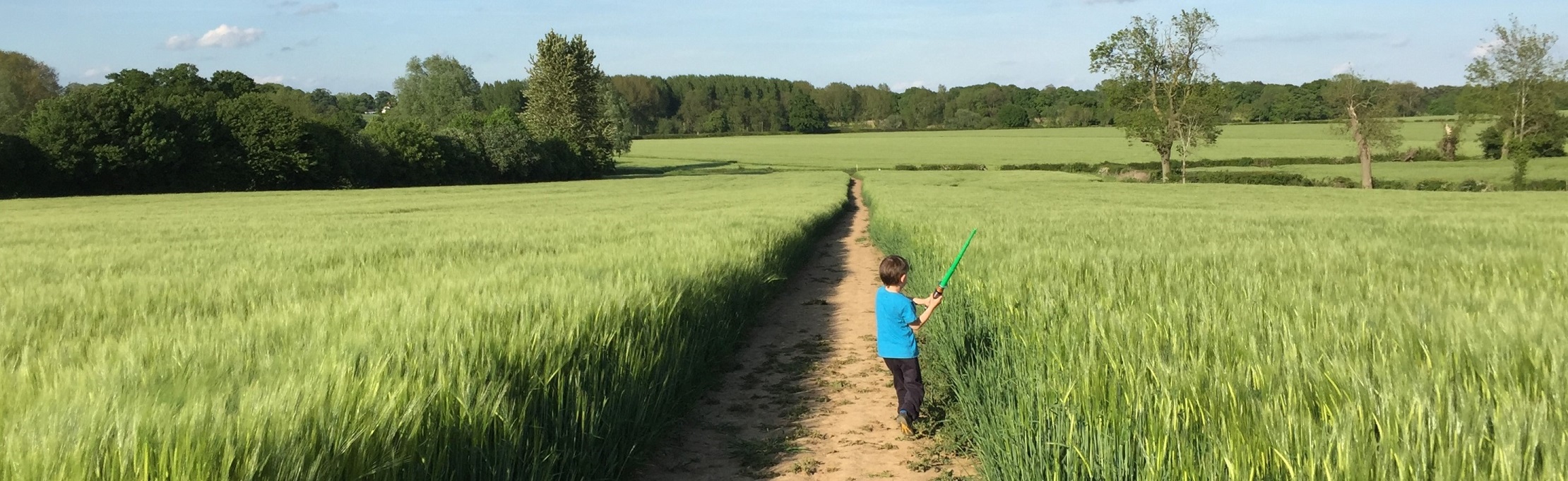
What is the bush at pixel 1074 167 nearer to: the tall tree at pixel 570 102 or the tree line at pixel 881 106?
the tall tree at pixel 570 102

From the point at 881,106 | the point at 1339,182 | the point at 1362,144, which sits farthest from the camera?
the point at 881,106

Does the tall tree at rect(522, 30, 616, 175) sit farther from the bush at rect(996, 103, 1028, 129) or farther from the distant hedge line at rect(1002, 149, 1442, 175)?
the bush at rect(996, 103, 1028, 129)

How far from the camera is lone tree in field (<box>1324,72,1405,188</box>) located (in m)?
46.4

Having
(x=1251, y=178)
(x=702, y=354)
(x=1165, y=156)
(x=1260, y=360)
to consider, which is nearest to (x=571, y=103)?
(x=1165, y=156)

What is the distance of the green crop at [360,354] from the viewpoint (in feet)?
6.82

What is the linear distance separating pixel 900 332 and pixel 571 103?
6970 cm

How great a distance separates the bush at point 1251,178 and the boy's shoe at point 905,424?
50.8 m

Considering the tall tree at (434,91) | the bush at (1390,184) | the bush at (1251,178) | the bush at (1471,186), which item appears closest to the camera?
the bush at (1471,186)

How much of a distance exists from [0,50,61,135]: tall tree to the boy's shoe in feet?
204

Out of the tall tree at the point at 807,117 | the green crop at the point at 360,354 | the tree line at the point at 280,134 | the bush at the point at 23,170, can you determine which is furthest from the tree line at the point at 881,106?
the green crop at the point at 360,354

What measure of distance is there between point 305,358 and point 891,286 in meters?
3.54

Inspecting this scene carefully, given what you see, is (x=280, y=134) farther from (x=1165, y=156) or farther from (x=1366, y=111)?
(x=1366, y=111)

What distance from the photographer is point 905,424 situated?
5.18 meters

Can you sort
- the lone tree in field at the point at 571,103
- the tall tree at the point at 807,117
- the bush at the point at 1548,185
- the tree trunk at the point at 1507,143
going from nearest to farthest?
1. the bush at the point at 1548,185
2. the tree trunk at the point at 1507,143
3. the lone tree in field at the point at 571,103
4. the tall tree at the point at 807,117
